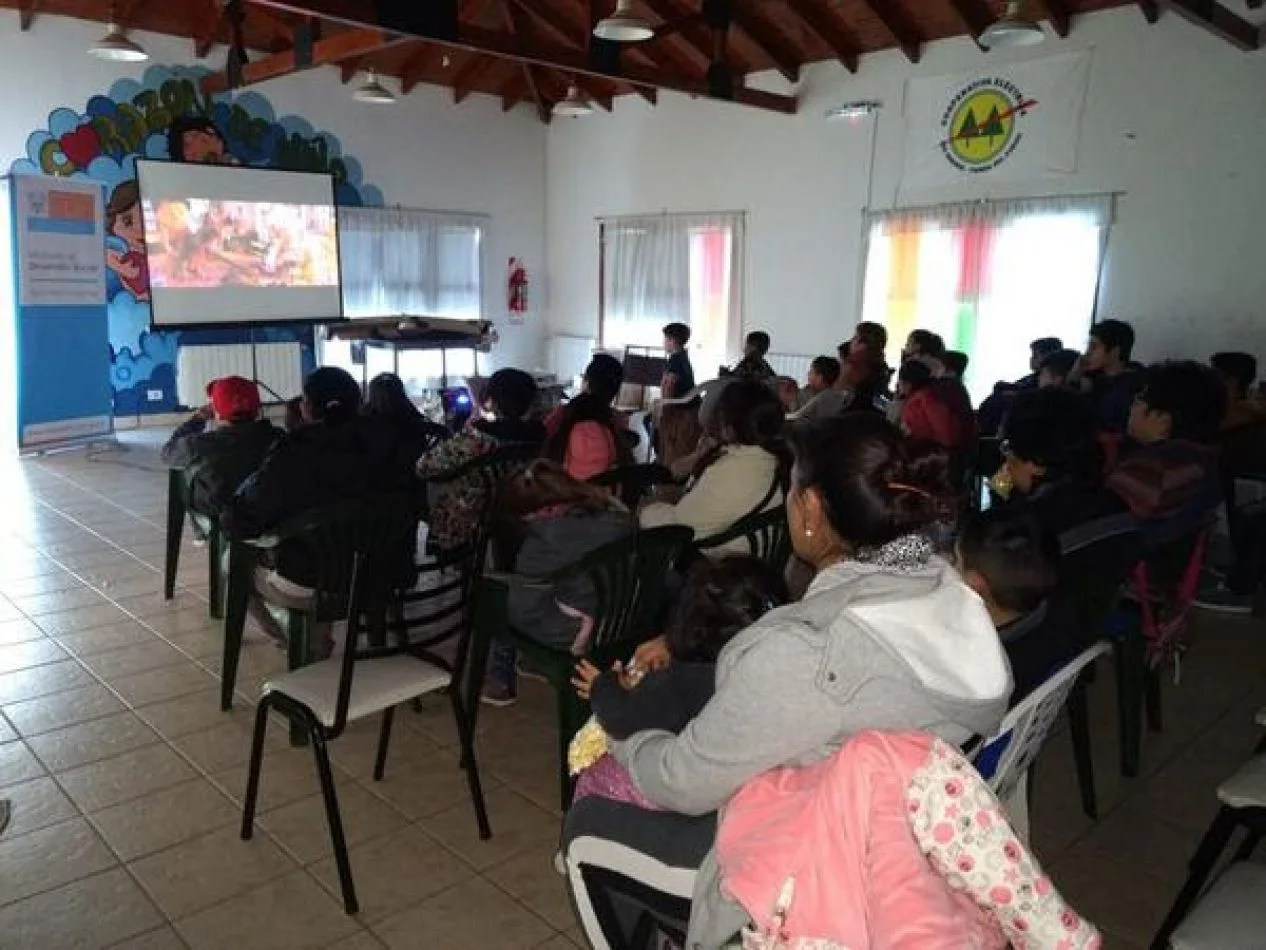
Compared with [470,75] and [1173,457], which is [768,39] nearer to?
[470,75]

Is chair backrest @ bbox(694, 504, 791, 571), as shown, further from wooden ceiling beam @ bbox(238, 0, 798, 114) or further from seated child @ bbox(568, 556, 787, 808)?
wooden ceiling beam @ bbox(238, 0, 798, 114)

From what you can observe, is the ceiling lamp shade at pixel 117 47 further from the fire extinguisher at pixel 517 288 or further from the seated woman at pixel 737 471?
the seated woman at pixel 737 471

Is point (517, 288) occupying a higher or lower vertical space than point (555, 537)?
higher

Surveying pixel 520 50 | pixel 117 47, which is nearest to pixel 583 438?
pixel 520 50

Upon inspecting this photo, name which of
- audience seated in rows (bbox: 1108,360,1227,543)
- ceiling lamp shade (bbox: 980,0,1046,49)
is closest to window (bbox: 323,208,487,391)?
ceiling lamp shade (bbox: 980,0,1046,49)

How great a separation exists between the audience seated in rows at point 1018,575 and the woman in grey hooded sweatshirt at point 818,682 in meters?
0.63

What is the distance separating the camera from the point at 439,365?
10.1 metres

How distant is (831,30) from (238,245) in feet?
16.6

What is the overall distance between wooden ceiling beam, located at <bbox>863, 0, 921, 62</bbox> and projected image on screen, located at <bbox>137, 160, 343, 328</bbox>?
4813 millimetres

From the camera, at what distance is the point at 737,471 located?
2.78 meters

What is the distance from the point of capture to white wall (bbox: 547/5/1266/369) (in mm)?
5867

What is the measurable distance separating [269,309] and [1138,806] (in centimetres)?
755

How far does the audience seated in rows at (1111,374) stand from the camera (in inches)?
188

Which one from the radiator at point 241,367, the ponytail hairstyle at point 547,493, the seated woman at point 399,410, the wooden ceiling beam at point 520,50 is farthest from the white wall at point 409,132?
the ponytail hairstyle at point 547,493
